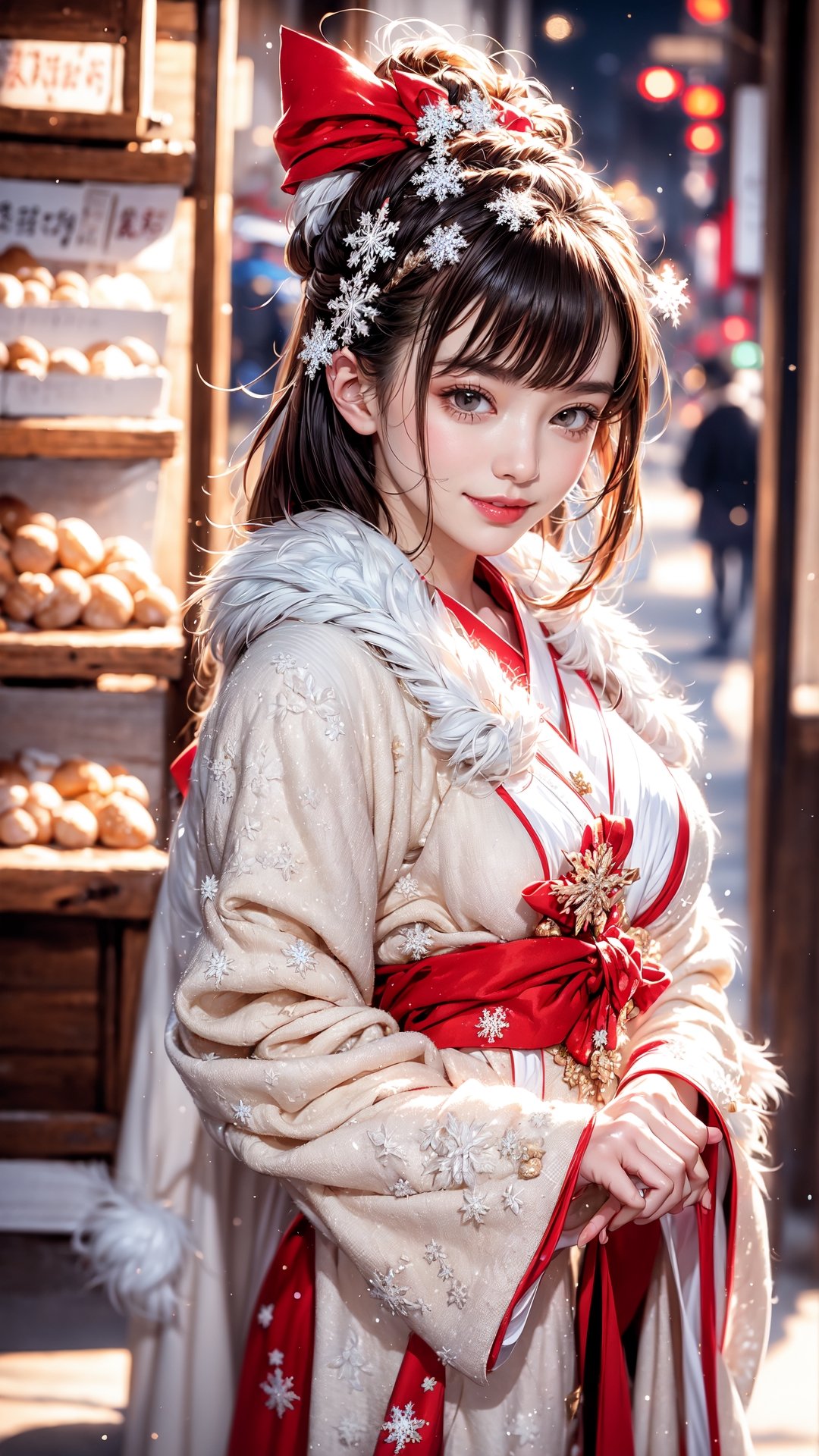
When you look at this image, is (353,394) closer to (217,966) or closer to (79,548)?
(217,966)

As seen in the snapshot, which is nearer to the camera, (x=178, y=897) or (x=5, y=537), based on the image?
(x=178, y=897)

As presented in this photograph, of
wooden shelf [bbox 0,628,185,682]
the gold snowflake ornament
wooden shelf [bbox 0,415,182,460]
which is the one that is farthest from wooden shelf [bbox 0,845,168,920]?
the gold snowflake ornament

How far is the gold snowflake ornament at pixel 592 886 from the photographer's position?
102 centimetres

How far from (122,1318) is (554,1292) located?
109cm

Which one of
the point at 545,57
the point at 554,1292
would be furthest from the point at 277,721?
the point at 545,57

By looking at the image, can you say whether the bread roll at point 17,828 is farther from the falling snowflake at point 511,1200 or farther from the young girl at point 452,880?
the falling snowflake at point 511,1200

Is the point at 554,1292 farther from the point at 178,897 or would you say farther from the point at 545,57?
the point at 545,57

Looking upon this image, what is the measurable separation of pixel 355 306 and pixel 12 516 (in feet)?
3.59

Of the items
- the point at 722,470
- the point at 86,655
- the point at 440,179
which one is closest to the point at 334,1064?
the point at 440,179

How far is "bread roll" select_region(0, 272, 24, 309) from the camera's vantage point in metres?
1.78

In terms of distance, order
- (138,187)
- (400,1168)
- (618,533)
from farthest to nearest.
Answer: (138,187)
(618,533)
(400,1168)

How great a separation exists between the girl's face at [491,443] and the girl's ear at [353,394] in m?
0.01

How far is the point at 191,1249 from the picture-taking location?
4.09ft

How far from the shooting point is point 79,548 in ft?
6.39
